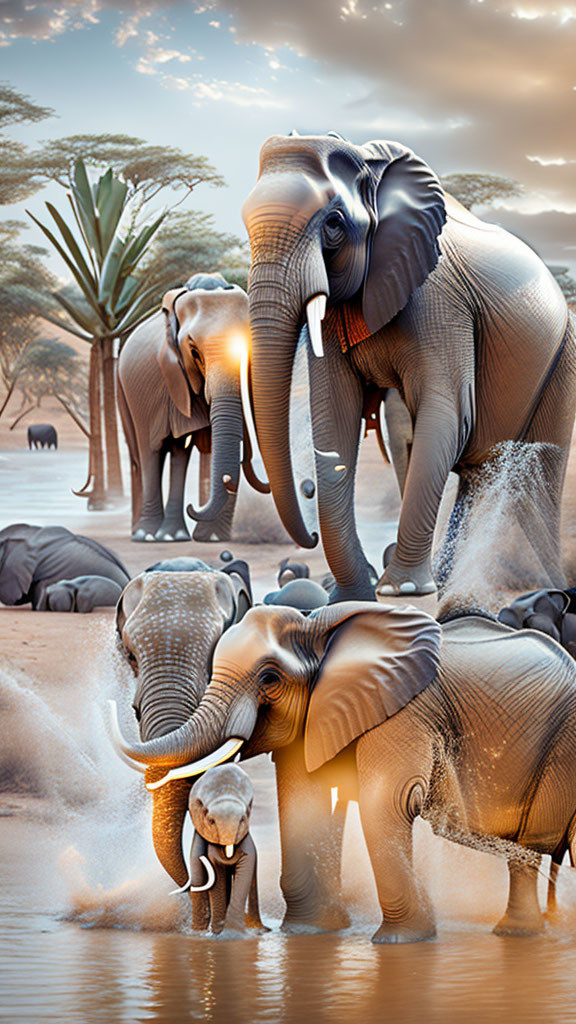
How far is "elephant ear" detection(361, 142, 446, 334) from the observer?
184 inches

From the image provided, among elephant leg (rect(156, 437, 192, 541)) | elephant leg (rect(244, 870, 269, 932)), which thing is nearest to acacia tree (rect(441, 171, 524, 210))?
elephant leg (rect(156, 437, 192, 541))

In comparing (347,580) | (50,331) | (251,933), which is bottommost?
(251,933)

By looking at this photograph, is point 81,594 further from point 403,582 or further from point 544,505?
point 403,582

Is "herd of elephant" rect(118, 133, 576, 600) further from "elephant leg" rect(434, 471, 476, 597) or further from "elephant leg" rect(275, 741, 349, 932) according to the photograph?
"elephant leg" rect(275, 741, 349, 932)

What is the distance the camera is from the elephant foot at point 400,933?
3045 millimetres

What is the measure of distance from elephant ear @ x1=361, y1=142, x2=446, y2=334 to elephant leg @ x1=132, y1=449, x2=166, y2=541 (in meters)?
4.58

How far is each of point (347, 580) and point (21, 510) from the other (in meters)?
14.0

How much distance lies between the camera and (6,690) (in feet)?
17.7

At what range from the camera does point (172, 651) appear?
11.4 feet

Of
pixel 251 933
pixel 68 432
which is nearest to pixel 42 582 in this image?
pixel 251 933

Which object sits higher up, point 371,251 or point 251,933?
point 371,251

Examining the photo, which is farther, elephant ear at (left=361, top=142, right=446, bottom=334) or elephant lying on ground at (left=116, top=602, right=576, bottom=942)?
elephant ear at (left=361, top=142, right=446, bottom=334)

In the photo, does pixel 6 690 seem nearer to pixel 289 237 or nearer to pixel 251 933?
pixel 289 237

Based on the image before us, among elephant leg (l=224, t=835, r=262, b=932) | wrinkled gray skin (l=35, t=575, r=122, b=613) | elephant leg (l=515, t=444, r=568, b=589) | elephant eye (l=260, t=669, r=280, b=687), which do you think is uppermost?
elephant leg (l=515, t=444, r=568, b=589)
